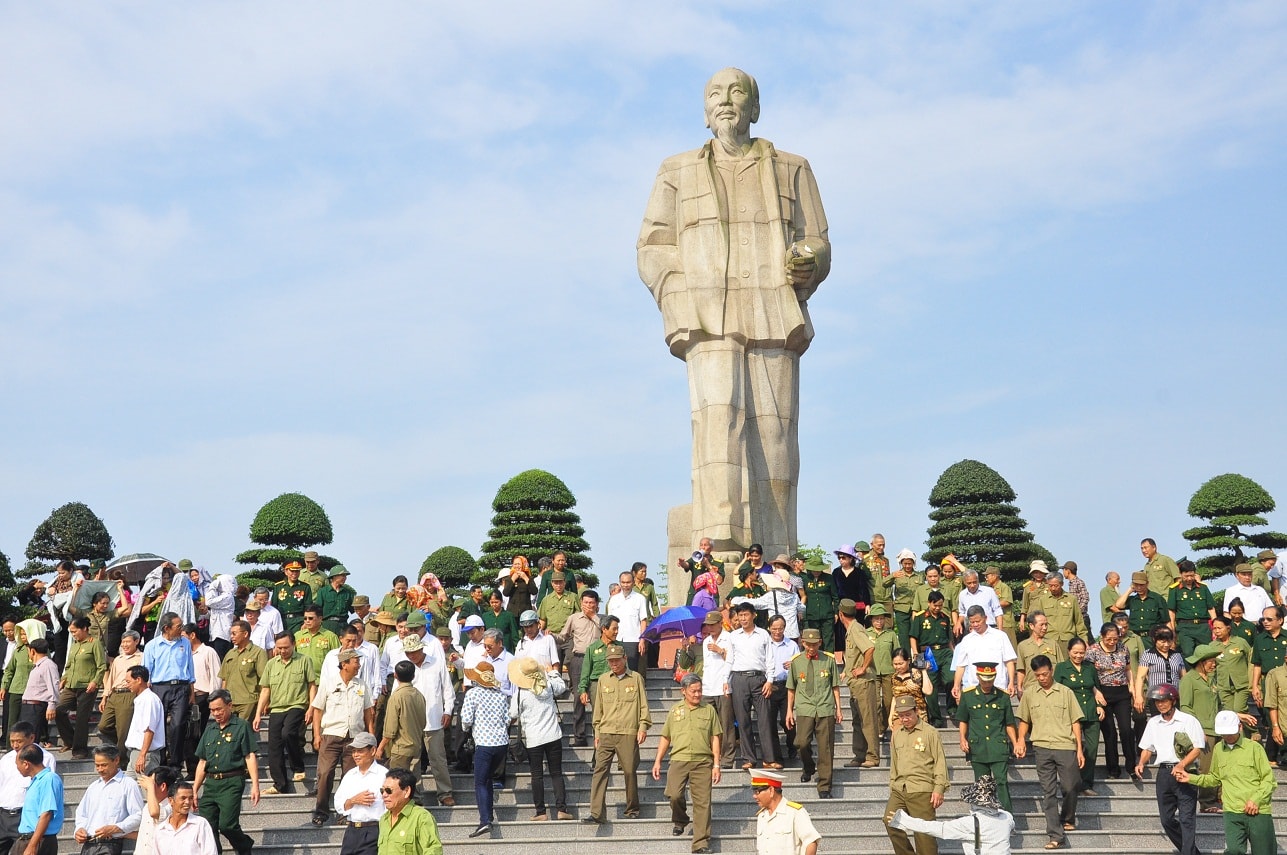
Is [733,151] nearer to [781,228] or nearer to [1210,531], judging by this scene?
[781,228]

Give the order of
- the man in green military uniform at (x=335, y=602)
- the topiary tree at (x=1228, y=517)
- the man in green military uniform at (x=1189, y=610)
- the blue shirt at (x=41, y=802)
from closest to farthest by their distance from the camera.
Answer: the blue shirt at (x=41, y=802) → the man in green military uniform at (x=1189, y=610) → the man in green military uniform at (x=335, y=602) → the topiary tree at (x=1228, y=517)

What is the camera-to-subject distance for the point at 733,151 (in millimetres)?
22609

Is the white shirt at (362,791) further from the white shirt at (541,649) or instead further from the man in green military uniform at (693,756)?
the white shirt at (541,649)

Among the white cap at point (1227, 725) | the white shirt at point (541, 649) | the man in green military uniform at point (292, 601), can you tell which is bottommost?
the white cap at point (1227, 725)

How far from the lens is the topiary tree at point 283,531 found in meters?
33.0

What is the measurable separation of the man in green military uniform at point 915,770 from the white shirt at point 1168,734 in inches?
98.7

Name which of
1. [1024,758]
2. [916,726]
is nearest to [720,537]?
[1024,758]

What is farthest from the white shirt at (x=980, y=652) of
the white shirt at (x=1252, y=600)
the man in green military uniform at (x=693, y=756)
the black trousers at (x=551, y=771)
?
the white shirt at (x=1252, y=600)

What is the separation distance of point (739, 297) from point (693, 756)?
9217 mm

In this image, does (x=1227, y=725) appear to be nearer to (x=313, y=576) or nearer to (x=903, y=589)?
(x=903, y=589)

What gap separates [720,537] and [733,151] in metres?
5.92

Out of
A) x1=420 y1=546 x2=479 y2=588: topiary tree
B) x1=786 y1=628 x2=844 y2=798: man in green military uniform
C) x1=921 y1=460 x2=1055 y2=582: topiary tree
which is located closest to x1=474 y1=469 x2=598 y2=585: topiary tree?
x1=420 y1=546 x2=479 y2=588: topiary tree

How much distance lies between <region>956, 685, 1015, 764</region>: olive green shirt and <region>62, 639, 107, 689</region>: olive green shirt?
9.78 metres

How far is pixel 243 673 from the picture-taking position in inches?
639
